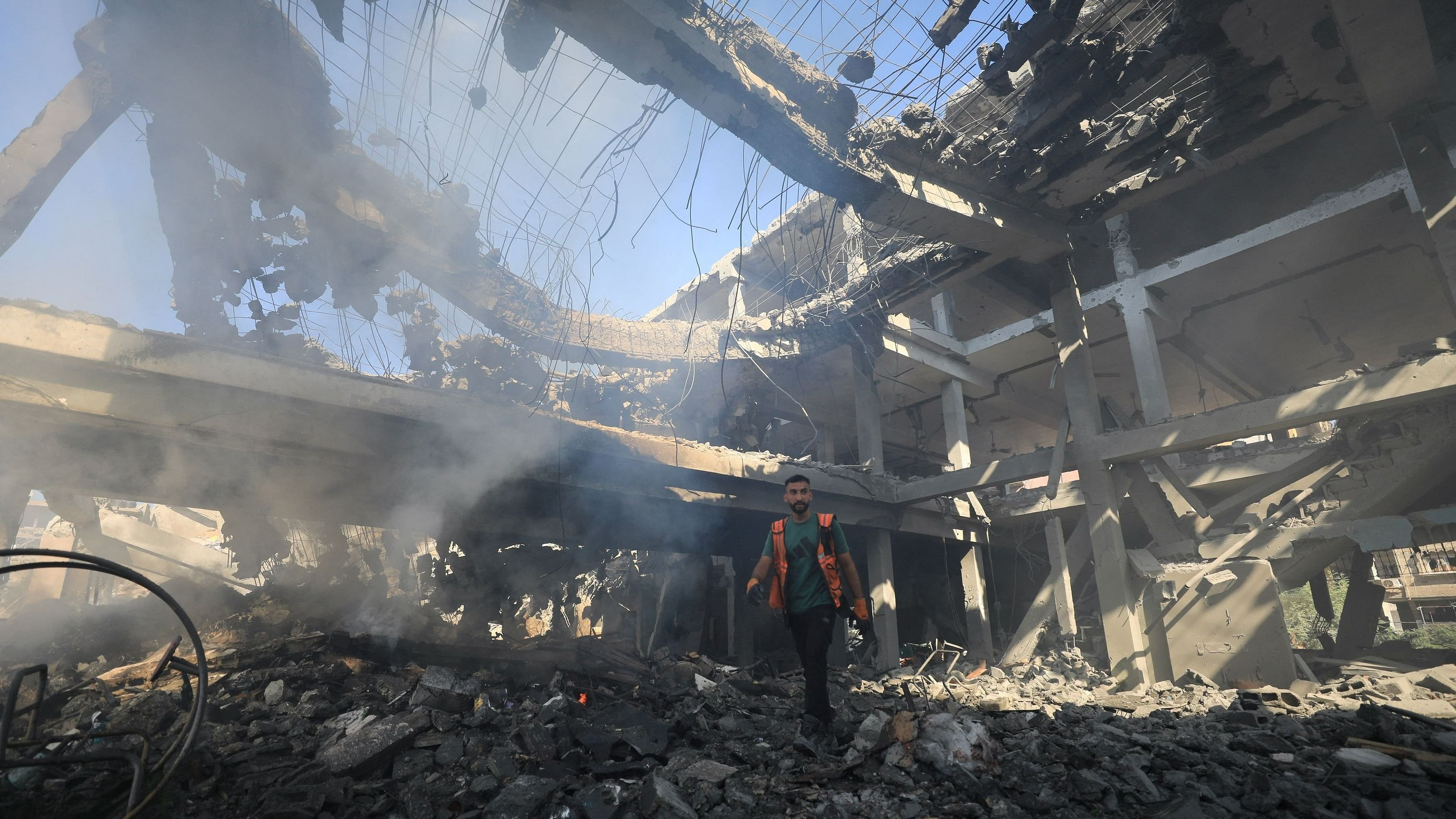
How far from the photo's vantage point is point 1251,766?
3.17m

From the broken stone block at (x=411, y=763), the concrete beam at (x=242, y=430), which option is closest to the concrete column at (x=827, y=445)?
the concrete beam at (x=242, y=430)

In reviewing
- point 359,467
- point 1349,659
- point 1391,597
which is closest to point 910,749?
point 359,467

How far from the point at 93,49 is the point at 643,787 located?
9.17 meters

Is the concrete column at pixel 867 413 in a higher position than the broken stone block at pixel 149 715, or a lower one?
higher

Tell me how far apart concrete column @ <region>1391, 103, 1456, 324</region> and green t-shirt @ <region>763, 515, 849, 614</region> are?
20.7 ft

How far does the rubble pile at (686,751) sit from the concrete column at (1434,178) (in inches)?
145

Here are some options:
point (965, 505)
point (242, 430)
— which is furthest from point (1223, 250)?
point (242, 430)

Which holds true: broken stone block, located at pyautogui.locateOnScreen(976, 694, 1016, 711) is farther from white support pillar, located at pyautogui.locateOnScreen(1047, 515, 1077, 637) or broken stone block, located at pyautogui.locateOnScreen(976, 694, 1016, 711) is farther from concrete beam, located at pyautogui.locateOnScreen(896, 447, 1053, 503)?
white support pillar, located at pyautogui.locateOnScreen(1047, 515, 1077, 637)

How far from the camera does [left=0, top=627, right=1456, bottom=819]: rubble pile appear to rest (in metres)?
2.88

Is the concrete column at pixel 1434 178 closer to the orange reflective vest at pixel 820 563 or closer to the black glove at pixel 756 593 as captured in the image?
the orange reflective vest at pixel 820 563

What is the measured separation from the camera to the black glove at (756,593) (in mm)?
4336

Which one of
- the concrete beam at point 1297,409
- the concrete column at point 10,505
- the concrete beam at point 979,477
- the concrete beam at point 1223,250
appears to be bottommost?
the concrete column at point 10,505

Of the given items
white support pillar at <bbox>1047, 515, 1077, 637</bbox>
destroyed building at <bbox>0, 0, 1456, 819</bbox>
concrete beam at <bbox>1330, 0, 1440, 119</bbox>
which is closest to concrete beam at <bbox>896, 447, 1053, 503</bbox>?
destroyed building at <bbox>0, 0, 1456, 819</bbox>

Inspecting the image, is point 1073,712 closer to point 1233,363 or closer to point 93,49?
point 1233,363
